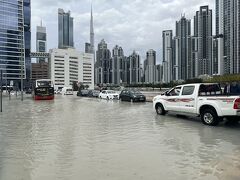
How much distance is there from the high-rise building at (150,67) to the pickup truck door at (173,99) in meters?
145

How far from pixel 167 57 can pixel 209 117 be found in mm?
123948


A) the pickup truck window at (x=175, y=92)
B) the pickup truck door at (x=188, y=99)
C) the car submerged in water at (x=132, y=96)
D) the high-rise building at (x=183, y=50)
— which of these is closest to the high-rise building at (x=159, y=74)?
the high-rise building at (x=183, y=50)

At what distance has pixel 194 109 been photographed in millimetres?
15281

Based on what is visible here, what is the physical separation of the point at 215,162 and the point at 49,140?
555 centimetres

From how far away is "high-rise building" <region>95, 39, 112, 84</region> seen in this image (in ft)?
604

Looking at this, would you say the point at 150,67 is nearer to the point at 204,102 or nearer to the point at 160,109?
the point at 160,109

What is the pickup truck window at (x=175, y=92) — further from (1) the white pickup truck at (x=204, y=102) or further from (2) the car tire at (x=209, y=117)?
(2) the car tire at (x=209, y=117)

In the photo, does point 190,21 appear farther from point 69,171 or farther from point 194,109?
point 69,171

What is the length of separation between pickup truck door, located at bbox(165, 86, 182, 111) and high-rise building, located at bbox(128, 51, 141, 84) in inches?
6173

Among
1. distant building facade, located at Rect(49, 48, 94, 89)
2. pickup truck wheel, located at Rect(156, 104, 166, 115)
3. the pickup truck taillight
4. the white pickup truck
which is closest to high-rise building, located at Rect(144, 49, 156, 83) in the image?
distant building facade, located at Rect(49, 48, 94, 89)

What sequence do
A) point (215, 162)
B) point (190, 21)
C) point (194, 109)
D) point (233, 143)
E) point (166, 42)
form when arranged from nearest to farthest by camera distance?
point (215, 162) < point (233, 143) < point (194, 109) < point (190, 21) < point (166, 42)

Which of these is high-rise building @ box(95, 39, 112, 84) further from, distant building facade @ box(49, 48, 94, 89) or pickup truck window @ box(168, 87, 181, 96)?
pickup truck window @ box(168, 87, 181, 96)

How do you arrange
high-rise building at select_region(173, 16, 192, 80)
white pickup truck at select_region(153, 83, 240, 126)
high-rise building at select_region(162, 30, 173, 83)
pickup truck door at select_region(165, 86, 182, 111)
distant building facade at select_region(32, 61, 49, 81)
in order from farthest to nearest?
distant building facade at select_region(32, 61, 49, 81)
high-rise building at select_region(162, 30, 173, 83)
high-rise building at select_region(173, 16, 192, 80)
pickup truck door at select_region(165, 86, 182, 111)
white pickup truck at select_region(153, 83, 240, 126)

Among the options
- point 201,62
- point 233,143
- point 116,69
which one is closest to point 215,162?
point 233,143
